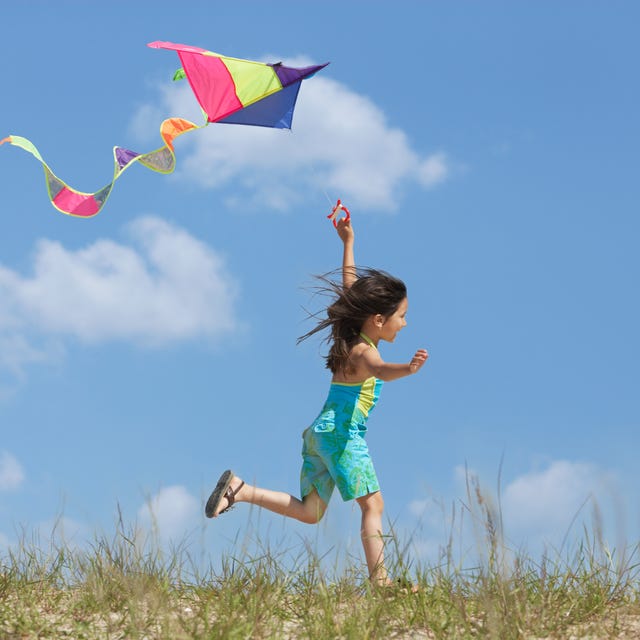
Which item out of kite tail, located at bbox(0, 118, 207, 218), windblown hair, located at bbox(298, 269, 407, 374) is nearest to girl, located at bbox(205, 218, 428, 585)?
windblown hair, located at bbox(298, 269, 407, 374)

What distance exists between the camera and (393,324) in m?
5.09

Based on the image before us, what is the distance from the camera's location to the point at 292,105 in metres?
6.32

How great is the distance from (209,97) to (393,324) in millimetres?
2325

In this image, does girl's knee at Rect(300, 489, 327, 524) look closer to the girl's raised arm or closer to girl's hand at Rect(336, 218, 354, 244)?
the girl's raised arm

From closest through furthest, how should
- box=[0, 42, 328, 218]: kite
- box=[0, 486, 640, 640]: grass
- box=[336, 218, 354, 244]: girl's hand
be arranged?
1. box=[0, 486, 640, 640]: grass
2. box=[336, 218, 354, 244]: girl's hand
3. box=[0, 42, 328, 218]: kite

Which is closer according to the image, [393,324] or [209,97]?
[393,324]

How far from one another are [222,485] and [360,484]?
0.83 m

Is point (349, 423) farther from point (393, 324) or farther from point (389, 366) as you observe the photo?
point (393, 324)

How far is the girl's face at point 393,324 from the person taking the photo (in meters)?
5.09

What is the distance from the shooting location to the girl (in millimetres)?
4777

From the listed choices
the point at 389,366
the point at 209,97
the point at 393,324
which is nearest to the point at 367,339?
the point at 393,324

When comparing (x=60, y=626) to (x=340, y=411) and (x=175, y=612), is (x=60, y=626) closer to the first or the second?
(x=175, y=612)

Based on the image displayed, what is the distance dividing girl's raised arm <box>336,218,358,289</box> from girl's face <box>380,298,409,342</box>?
16.4 inches

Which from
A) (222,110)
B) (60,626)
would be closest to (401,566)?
(60,626)
